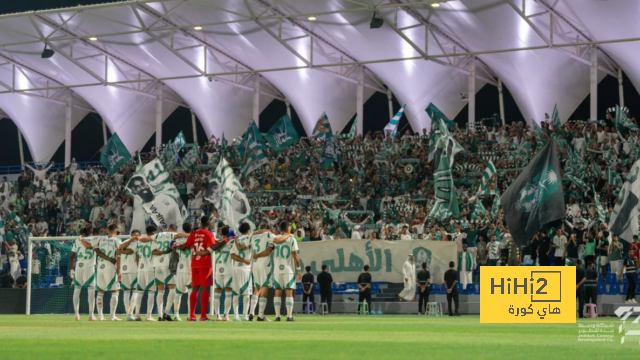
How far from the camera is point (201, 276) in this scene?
18969 mm

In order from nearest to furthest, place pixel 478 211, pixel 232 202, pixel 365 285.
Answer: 1. pixel 365 285
2. pixel 232 202
3. pixel 478 211

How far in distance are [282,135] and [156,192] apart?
42.0ft

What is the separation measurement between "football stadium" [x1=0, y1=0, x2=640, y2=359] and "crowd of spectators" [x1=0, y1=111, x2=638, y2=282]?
12 centimetres

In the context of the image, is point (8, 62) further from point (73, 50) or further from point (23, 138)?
point (23, 138)

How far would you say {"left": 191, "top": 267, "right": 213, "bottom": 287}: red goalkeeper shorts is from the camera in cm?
1897

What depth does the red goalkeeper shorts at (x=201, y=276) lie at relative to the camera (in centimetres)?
1897

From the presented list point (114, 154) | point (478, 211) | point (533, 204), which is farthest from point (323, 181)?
point (533, 204)

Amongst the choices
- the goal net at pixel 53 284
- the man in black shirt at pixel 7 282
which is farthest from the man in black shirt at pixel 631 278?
the man in black shirt at pixel 7 282

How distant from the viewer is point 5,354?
979 centimetres

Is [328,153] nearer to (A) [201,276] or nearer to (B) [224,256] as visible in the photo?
(B) [224,256]

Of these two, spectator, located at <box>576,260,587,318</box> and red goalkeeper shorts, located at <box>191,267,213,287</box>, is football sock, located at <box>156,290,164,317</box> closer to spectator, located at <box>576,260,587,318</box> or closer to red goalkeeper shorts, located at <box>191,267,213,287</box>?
red goalkeeper shorts, located at <box>191,267,213,287</box>

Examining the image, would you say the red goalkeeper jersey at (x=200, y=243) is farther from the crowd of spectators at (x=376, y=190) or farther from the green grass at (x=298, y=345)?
the crowd of spectators at (x=376, y=190)

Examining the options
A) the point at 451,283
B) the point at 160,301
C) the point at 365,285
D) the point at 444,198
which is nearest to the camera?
the point at 160,301

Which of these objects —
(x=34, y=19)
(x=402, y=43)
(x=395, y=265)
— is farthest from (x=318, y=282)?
(x=34, y=19)
